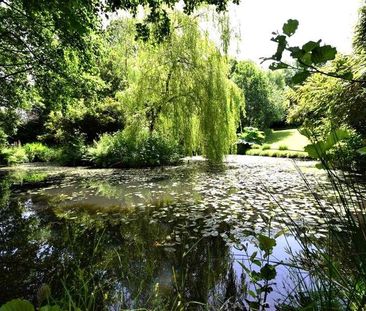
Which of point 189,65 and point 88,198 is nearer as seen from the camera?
point 88,198

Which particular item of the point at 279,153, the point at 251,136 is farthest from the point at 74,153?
the point at 251,136

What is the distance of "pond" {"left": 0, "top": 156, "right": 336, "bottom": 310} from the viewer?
2.68 metres

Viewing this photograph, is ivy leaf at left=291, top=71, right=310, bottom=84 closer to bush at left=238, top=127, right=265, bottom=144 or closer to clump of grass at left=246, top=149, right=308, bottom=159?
clump of grass at left=246, top=149, right=308, bottom=159

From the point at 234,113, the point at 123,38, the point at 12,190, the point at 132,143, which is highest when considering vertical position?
the point at 123,38

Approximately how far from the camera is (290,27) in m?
0.74

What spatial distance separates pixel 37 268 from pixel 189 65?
9.38m

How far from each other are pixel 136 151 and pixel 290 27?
13.1 m

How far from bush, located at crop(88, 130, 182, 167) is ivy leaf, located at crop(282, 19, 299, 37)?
12405 millimetres

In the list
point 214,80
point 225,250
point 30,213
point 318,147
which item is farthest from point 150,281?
point 214,80

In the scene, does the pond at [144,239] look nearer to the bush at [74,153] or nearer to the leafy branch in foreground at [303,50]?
the leafy branch in foreground at [303,50]

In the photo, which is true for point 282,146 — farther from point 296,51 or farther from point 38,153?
point 296,51

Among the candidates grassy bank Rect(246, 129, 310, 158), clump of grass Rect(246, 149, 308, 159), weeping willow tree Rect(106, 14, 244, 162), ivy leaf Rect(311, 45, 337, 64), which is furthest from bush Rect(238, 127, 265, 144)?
ivy leaf Rect(311, 45, 337, 64)

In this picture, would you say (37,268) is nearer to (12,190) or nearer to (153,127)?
(12,190)

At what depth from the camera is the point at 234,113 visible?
38.1 ft
